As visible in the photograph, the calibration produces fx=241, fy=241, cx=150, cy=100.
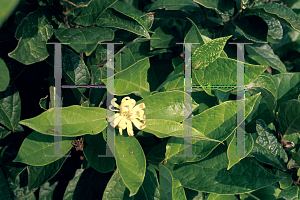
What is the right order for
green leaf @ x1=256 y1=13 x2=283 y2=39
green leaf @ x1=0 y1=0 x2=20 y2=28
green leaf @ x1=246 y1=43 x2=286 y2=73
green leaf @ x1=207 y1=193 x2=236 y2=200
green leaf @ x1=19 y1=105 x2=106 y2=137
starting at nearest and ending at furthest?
1. green leaf @ x1=0 y1=0 x2=20 y2=28
2. green leaf @ x1=19 y1=105 x2=106 y2=137
3. green leaf @ x1=207 y1=193 x2=236 y2=200
4. green leaf @ x1=256 y1=13 x2=283 y2=39
5. green leaf @ x1=246 y1=43 x2=286 y2=73

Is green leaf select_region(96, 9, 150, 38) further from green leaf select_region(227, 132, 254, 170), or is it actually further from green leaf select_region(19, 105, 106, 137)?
green leaf select_region(227, 132, 254, 170)

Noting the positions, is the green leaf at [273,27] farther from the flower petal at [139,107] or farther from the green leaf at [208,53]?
the flower petal at [139,107]

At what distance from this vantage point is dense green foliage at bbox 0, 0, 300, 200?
1096mm

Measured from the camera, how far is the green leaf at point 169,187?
3.70 ft

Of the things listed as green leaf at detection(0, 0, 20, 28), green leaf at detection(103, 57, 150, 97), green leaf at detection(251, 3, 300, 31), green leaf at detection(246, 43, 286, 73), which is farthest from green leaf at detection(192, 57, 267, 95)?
green leaf at detection(0, 0, 20, 28)

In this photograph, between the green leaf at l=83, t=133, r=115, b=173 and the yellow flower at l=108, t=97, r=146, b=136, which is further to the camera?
the green leaf at l=83, t=133, r=115, b=173

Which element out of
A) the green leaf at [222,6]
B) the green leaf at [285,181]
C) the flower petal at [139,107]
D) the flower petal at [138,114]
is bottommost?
the green leaf at [285,181]

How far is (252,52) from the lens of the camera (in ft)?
5.91

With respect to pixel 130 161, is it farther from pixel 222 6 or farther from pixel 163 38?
pixel 222 6

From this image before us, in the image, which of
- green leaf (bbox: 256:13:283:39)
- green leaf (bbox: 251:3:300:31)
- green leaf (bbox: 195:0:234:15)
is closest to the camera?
green leaf (bbox: 251:3:300:31)

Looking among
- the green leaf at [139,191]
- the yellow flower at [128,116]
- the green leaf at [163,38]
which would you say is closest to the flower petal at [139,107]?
the yellow flower at [128,116]

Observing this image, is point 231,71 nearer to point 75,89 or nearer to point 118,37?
point 118,37

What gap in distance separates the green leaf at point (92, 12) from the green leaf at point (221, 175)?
2.83 ft

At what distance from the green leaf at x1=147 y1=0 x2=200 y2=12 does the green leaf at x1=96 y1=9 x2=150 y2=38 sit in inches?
13.4
